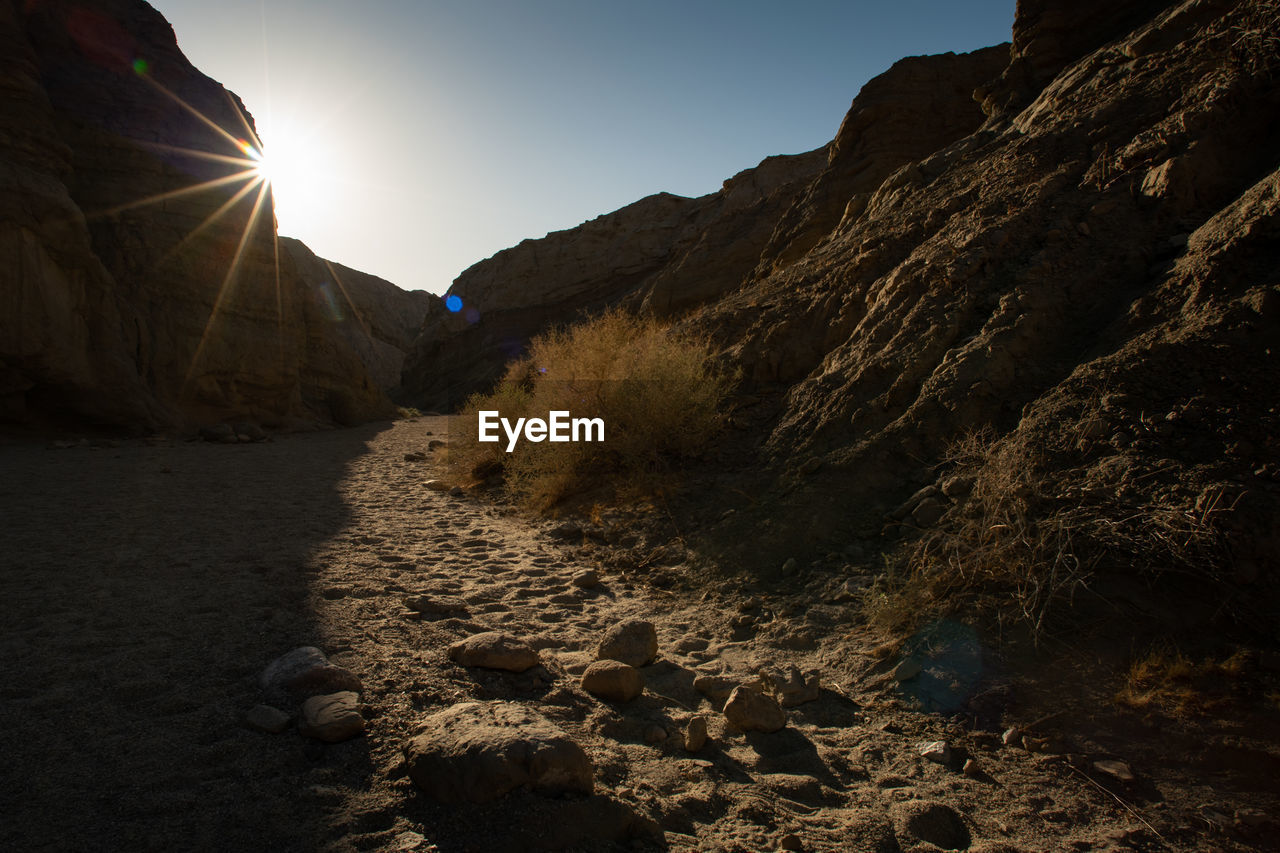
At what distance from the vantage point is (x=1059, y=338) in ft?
14.0

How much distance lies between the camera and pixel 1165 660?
235cm

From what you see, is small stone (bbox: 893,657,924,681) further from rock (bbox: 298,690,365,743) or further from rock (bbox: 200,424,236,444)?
rock (bbox: 200,424,236,444)

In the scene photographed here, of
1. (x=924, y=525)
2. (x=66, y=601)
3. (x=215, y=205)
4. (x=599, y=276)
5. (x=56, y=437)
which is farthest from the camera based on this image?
(x=599, y=276)

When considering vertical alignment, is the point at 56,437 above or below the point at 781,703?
above

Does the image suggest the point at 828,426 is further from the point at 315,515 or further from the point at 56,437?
the point at 56,437

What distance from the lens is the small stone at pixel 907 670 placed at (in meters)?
2.70

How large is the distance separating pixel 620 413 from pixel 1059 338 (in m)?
3.75

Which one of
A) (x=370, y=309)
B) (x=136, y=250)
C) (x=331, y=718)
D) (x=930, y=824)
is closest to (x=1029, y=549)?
(x=930, y=824)

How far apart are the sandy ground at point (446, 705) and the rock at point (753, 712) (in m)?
0.05

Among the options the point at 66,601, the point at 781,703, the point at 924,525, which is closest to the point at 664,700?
the point at 781,703

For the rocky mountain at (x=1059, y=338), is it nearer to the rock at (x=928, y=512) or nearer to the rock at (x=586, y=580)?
the rock at (x=928, y=512)

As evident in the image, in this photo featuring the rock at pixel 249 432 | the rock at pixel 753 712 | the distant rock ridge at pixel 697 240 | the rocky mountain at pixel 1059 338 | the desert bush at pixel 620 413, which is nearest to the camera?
the rock at pixel 753 712

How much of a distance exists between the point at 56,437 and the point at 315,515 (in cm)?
760

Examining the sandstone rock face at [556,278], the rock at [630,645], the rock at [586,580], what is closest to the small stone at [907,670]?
the rock at [630,645]
